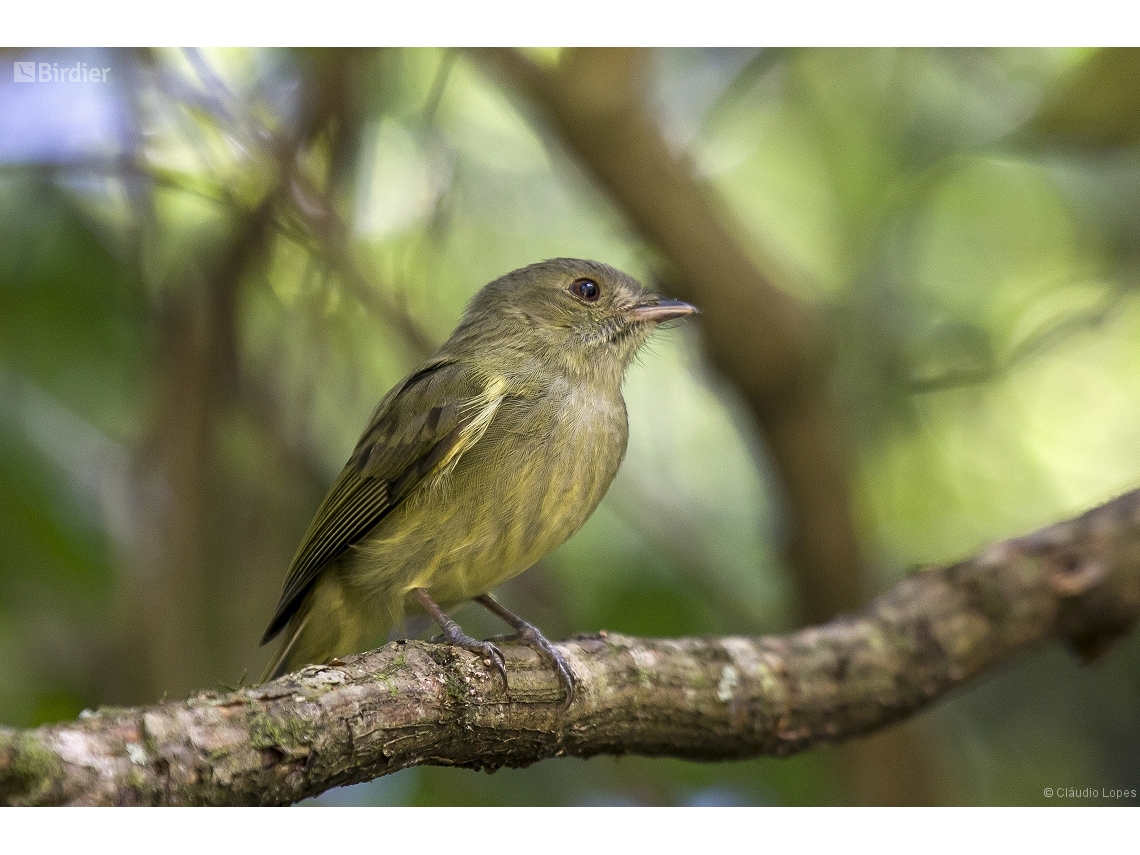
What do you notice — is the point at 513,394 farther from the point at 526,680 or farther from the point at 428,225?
the point at 428,225

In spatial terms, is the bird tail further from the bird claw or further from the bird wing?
the bird claw

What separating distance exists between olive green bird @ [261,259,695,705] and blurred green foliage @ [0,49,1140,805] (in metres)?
0.46

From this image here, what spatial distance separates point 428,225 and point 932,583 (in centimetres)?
199

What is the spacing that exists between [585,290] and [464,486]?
0.87 m

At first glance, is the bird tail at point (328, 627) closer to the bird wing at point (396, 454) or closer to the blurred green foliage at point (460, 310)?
the bird wing at point (396, 454)

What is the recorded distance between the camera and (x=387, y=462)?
2900 millimetres

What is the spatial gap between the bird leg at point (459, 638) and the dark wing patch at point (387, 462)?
24cm

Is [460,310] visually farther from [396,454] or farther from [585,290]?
[396,454]

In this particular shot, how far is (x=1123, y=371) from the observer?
11.7 feet

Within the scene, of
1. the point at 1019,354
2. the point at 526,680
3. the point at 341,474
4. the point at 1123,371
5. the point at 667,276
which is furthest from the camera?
the point at 667,276

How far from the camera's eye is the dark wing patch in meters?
2.82

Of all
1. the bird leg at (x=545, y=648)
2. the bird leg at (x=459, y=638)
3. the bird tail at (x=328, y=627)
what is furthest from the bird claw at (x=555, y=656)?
the bird tail at (x=328, y=627)

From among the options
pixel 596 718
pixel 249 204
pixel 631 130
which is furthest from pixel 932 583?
pixel 249 204

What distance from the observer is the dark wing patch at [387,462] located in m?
2.82
